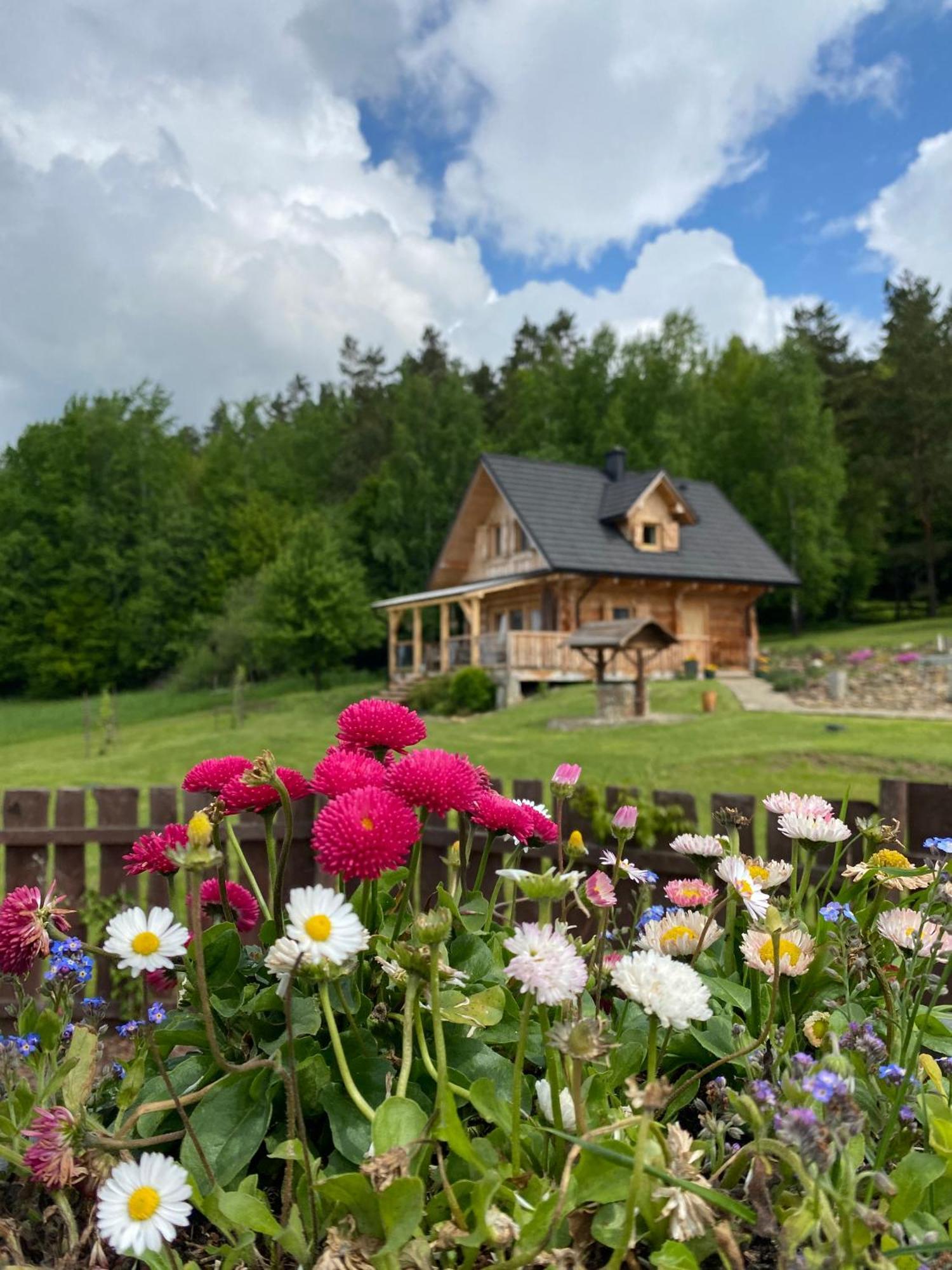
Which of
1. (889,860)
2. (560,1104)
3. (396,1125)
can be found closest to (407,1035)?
(396,1125)

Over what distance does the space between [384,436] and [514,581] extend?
24818 mm

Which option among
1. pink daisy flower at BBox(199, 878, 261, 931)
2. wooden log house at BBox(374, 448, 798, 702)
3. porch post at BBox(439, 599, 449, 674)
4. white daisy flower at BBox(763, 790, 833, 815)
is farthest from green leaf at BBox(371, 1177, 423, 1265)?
porch post at BBox(439, 599, 449, 674)

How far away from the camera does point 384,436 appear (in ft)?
152

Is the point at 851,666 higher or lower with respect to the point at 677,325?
lower

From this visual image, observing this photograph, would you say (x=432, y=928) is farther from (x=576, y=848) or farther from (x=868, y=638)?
(x=868, y=638)

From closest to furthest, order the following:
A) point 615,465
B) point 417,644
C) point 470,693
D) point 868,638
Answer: point 470,693
point 417,644
point 615,465
point 868,638

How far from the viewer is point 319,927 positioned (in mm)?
915

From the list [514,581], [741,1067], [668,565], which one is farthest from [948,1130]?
[668,565]

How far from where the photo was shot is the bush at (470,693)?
2094cm

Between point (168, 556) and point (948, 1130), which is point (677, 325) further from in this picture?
point (948, 1130)

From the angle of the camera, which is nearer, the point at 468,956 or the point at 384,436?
the point at 468,956

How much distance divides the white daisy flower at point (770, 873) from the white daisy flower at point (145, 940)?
82 cm

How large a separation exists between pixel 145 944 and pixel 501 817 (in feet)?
1.65

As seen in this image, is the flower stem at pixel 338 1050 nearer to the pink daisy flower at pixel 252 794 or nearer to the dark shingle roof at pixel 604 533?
the pink daisy flower at pixel 252 794
